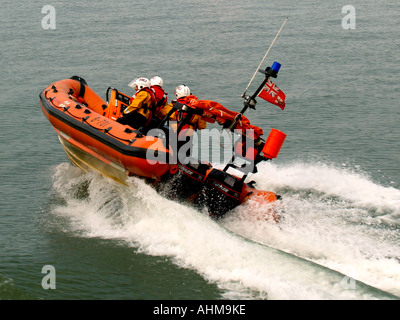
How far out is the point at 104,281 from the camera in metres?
5.73

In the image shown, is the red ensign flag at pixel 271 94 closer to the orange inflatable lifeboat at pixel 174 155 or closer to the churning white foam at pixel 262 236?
the orange inflatable lifeboat at pixel 174 155

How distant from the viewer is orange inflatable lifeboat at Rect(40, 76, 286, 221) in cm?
659

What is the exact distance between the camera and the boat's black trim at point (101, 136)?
21.3 feet

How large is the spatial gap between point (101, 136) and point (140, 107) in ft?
2.01

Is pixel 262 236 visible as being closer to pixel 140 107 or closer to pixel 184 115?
pixel 184 115

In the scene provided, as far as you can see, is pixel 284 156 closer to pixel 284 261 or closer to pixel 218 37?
pixel 284 261

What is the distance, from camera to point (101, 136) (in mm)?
6930

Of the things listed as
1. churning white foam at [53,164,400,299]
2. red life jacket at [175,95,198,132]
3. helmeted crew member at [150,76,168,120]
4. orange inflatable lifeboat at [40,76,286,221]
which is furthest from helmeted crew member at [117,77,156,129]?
churning white foam at [53,164,400,299]

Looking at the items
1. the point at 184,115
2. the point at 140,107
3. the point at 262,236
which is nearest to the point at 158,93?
the point at 140,107

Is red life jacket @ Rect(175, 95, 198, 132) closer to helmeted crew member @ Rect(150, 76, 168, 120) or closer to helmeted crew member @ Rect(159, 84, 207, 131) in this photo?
helmeted crew member @ Rect(159, 84, 207, 131)

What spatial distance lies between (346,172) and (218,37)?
1008cm

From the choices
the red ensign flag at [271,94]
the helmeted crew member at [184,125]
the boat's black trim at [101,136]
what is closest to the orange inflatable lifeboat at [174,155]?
the boat's black trim at [101,136]

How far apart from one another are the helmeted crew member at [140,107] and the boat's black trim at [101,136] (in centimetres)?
43
